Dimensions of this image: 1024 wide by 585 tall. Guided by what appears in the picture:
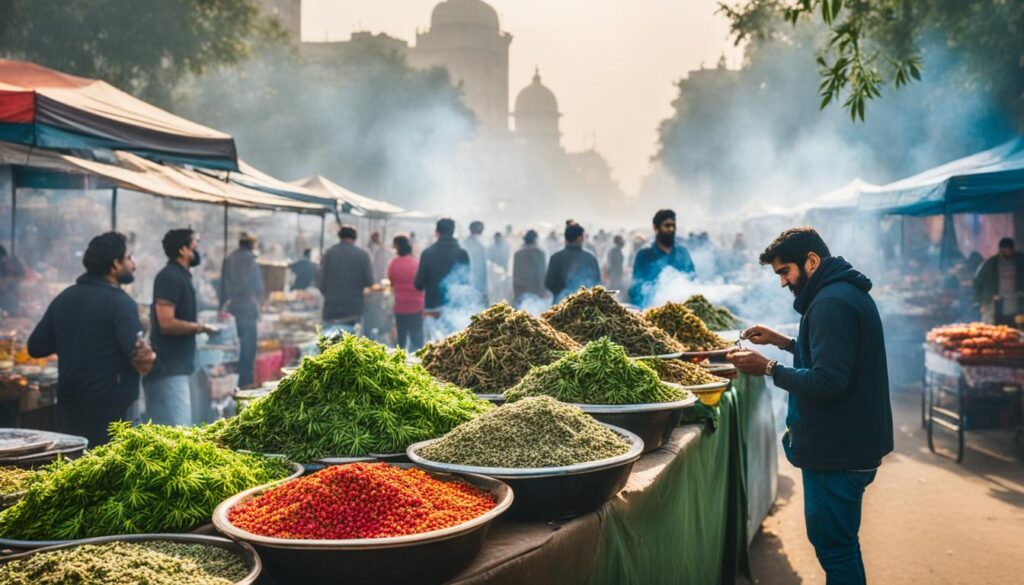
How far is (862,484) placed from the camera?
418cm

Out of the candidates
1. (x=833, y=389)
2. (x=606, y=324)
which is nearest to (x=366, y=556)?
(x=833, y=389)

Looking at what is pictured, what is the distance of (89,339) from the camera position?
5684 mm

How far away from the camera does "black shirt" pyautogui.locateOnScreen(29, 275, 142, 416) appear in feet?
18.6

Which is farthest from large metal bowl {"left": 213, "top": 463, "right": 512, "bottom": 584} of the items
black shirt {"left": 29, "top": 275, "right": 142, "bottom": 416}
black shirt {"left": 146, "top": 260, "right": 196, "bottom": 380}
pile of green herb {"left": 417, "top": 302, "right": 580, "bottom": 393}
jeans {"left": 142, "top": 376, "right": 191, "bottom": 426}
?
jeans {"left": 142, "top": 376, "right": 191, "bottom": 426}

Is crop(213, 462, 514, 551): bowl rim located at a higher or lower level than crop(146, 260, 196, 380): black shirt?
lower

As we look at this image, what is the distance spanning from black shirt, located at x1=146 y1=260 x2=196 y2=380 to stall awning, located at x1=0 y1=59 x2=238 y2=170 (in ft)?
3.03

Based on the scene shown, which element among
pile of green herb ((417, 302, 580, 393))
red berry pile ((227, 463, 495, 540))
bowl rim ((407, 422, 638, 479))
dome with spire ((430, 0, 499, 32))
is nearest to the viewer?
red berry pile ((227, 463, 495, 540))

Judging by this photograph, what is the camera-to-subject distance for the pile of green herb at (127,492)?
2.55 metres

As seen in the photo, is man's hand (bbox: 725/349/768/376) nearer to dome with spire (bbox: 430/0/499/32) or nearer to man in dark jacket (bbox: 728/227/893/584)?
man in dark jacket (bbox: 728/227/893/584)

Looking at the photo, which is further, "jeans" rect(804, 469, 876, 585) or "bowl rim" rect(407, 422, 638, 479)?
"jeans" rect(804, 469, 876, 585)

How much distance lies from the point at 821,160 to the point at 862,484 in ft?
112

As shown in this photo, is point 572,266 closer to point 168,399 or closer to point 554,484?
point 168,399

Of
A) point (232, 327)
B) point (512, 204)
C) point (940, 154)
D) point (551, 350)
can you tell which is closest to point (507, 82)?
point (512, 204)

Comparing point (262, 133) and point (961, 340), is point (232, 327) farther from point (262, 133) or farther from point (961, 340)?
point (262, 133)
